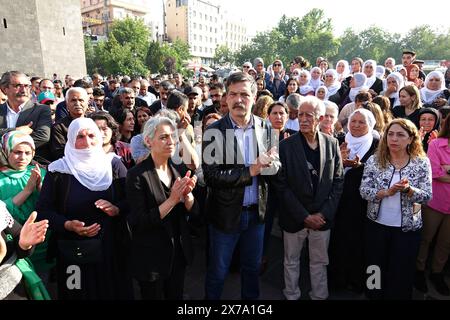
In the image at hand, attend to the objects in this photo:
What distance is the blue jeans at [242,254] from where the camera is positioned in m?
2.65

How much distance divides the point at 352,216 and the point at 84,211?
2.46m

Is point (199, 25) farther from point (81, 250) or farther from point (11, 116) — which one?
point (81, 250)

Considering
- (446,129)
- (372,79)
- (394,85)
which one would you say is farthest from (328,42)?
(446,129)

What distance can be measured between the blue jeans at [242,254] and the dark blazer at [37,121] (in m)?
2.37

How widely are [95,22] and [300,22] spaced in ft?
154

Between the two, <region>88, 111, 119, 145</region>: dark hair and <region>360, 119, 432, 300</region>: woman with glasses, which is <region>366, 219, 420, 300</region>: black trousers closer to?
<region>360, 119, 432, 300</region>: woman with glasses

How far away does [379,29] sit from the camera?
63469 millimetres

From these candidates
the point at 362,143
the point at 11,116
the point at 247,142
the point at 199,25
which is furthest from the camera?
the point at 199,25

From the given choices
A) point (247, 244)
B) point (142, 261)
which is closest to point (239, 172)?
point (247, 244)

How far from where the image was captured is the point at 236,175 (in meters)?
2.43

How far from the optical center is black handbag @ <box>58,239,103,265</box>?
2.42 m

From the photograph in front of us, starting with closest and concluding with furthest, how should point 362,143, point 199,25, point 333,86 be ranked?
point 362,143, point 333,86, point 199,25

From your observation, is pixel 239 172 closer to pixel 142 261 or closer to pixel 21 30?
pixel 142 261

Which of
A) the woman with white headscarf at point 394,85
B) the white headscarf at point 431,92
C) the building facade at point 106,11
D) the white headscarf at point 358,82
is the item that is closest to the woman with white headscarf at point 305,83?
the white headscarf at point 358,82
